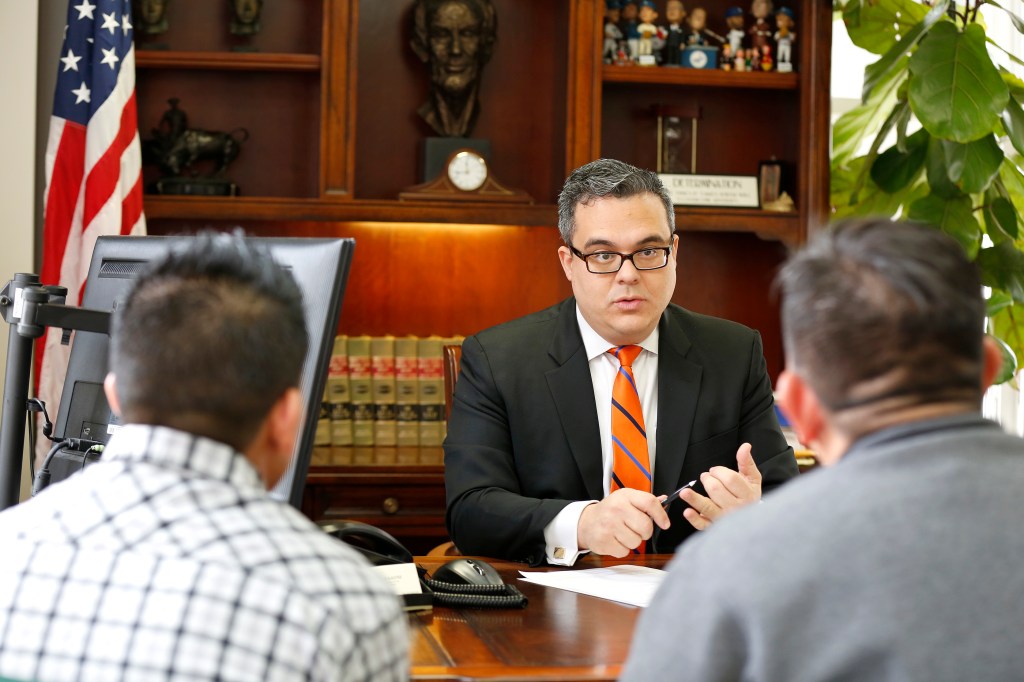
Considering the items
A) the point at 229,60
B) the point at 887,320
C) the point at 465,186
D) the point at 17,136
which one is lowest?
the point at 887,320

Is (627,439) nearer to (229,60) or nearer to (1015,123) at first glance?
(1015,123)

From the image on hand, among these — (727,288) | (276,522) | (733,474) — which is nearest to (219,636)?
(276,522)

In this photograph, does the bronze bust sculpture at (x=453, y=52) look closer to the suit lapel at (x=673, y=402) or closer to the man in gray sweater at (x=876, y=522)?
the suit lapel at (x=673, y=402)

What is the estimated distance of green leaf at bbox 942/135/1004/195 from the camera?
3158mm

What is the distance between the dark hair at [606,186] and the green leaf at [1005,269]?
1.43 meters

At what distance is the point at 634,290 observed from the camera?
7.34 feet

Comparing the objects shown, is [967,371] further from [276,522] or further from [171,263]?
[171,263]

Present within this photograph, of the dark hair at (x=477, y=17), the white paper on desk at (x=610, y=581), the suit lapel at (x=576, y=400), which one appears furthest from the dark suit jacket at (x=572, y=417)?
the dark hair at (x=477, y=17)

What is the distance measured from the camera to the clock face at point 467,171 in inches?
135

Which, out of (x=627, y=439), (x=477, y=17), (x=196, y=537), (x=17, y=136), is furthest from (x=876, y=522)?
(x=17, y=136)

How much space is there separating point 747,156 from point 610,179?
1.65m

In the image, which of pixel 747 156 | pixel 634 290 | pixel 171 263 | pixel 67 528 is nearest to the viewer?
pixel 67 528

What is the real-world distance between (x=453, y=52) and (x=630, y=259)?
1.45 metres

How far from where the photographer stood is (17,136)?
10.9ft
